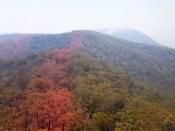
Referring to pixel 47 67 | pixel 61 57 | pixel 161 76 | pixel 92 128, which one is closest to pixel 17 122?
pixel 92 128

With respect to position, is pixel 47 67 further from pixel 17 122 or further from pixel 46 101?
pixel 17 122

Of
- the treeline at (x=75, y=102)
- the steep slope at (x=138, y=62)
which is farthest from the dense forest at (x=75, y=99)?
the steep slope at (x=138, y=62)

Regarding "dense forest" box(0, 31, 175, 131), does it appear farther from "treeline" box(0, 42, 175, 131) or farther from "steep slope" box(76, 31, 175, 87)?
"steep slope" box(76, 31, 175, 87)

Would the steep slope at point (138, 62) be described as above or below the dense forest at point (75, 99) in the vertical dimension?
below

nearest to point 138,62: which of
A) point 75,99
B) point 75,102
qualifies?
point 75,99

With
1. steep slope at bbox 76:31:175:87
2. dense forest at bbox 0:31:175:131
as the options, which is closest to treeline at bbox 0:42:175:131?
dense forest at bbox 0:31:175:131

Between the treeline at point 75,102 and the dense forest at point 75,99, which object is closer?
the treeline at point 75,102

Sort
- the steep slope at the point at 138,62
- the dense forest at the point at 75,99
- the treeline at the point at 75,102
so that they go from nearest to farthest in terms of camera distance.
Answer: the treeline at the point at 75,102 → the dense forest at the point at 75,99 → the steep slope at the point at 138,62

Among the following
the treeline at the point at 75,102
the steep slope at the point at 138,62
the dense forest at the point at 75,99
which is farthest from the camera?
the steep slope at the point at 138,62

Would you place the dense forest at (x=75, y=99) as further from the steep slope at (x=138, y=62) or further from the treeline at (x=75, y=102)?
the steep slope at (x=138, y=62)

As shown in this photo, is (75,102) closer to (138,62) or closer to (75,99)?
(75,99)

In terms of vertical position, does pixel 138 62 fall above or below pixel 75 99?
below
